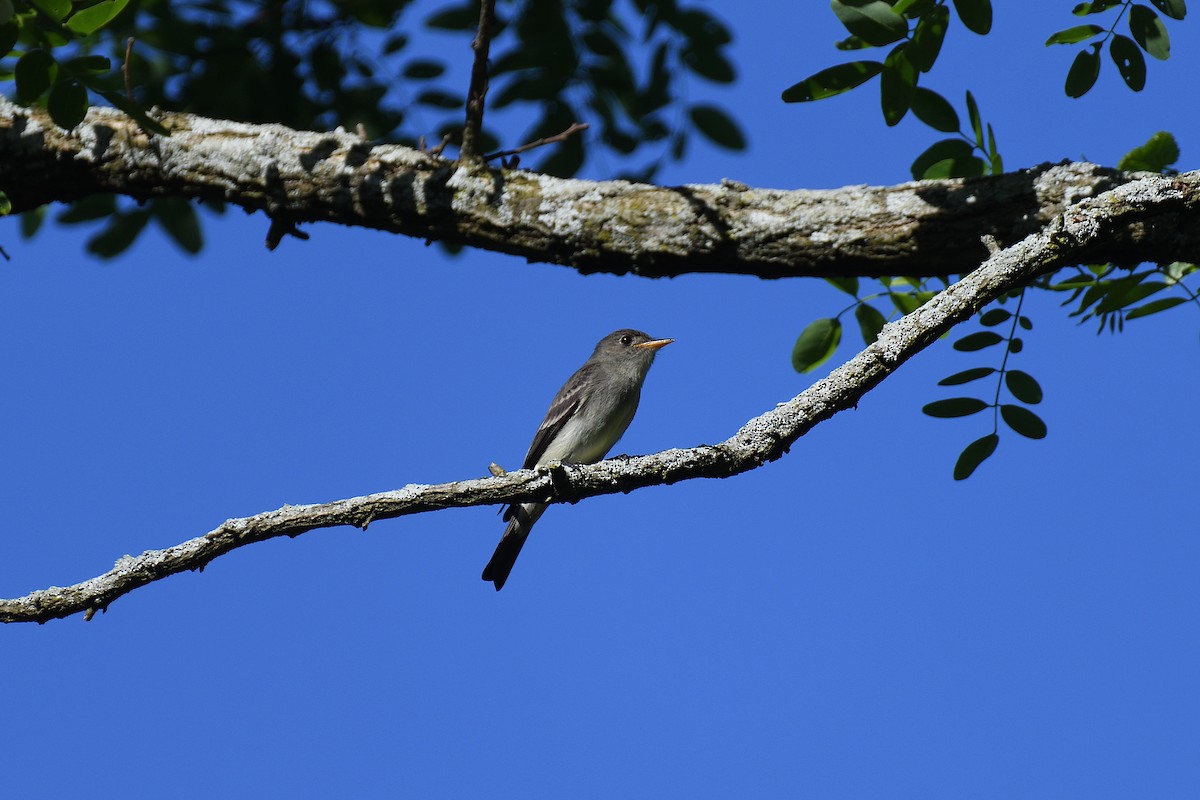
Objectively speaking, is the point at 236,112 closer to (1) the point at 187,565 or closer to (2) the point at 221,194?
(2) the point at 221,194

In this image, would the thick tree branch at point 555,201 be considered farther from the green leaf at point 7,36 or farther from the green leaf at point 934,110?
the green leaf at point 7,36

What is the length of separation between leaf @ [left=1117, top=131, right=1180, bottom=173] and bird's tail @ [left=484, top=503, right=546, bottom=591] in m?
3.77

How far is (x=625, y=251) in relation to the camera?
14.3 ft

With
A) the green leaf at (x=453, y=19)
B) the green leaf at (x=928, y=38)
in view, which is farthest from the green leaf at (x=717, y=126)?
the green leaf at (x=928, y=38)

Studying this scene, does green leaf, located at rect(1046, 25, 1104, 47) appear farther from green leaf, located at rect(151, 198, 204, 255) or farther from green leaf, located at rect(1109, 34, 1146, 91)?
green leaf, located at rect(151, 198, 204, 255)

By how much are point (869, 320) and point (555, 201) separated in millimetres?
1386

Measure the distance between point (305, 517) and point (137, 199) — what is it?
7.50 ft

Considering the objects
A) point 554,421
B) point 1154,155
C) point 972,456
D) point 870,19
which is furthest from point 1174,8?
point 554,421

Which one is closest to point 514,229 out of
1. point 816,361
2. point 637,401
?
point 816,361

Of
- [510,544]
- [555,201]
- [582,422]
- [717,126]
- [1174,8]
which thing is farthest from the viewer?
[582,422]

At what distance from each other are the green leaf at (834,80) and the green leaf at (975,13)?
327mm

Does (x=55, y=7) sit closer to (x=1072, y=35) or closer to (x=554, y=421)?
(x=1072, y=35)

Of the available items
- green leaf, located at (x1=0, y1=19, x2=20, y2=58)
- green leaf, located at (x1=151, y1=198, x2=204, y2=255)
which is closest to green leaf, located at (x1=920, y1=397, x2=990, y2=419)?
green leaf, located at (x1=0, y1=19, x2=20, y2=58)

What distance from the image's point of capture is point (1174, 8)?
12.6ft
